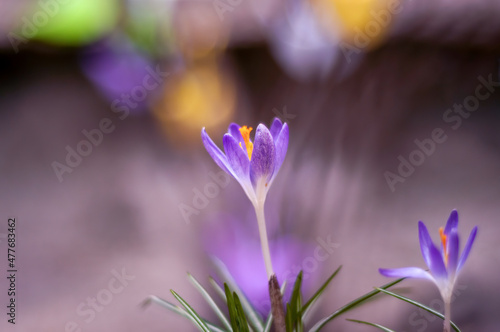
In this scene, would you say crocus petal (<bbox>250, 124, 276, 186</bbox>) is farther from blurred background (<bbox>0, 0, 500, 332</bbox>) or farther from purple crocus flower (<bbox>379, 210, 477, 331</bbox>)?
blurred background (<bbox>0, 0, 500, 332</bbox>)

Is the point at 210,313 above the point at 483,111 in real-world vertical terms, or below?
below


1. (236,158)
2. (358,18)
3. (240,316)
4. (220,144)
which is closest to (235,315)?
(240,316)

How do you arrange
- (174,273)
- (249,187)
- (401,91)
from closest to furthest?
(249,187) → (174,273) → (401,91)

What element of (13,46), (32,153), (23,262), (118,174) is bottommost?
(23,262)

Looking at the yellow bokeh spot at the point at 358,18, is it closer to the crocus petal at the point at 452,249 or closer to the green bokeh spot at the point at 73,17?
the green bokeh spot at the point at 73,17

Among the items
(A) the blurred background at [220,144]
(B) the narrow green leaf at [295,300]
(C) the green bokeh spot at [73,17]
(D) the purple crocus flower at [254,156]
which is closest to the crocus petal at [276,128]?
(D) the purple crocus flower at [254,156]

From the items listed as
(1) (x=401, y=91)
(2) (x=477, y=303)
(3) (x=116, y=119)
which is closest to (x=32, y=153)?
(3) (x=116, y=119)

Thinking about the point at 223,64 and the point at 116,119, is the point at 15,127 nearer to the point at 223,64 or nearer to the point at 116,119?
the point at 116,119
